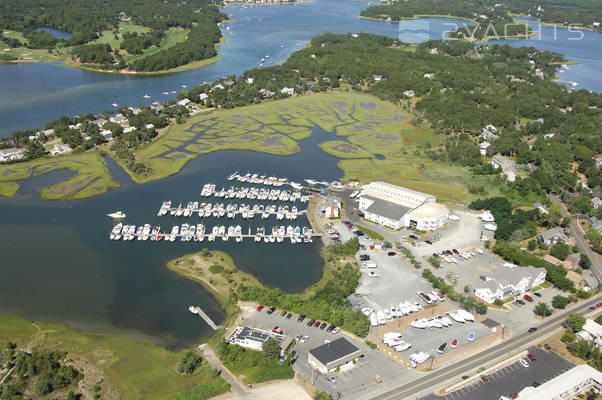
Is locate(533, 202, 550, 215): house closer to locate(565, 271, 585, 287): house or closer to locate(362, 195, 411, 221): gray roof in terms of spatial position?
locate(565, 271, 585, 287): house

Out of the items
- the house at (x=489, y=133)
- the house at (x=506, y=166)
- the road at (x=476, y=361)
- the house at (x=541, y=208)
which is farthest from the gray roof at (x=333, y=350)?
the house at (x=489, y=133)

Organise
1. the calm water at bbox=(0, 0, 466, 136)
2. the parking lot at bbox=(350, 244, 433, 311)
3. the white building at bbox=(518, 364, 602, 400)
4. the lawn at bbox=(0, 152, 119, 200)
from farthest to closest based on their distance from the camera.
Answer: the calm water at bbox=(0, 0, 466, 136) → the lawn at bbox=(0, 152, 119, 200) → the parking lot at bbox=(350, 244, 433, 311) → the white building at bbox=(518, 364, 602, 400)

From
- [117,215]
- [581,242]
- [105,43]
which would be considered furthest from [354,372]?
[105,43]

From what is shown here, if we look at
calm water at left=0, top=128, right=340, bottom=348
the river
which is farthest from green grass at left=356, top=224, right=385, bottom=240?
the river

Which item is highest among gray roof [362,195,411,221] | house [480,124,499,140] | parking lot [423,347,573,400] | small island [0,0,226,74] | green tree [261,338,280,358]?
small island [0,0,226,74]

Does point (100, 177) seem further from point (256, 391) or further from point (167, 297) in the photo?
point (256, 391)

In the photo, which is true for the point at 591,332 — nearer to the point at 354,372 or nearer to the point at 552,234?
the point at 552,234

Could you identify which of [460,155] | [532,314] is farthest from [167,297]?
[460,155]
